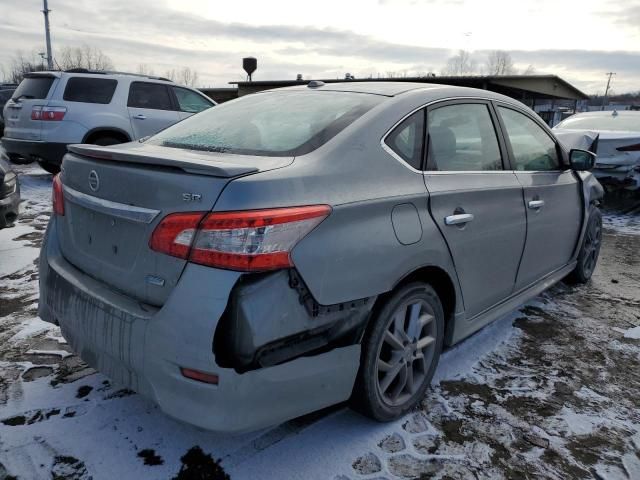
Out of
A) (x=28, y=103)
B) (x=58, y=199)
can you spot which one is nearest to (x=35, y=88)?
(x=28, y=103)

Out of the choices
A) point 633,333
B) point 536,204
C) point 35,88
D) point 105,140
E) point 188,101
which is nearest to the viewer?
point 536,204

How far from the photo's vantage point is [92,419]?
7.89 feet

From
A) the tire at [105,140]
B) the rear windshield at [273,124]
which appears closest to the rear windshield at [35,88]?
the tire at [105,140]

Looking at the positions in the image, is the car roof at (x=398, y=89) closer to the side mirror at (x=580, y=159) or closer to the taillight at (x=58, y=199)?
the side mirror at (x=580, y=159)

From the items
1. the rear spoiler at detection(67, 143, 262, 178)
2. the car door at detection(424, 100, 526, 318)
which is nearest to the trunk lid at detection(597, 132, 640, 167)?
the car door at detection(424, 100, 526, 318)

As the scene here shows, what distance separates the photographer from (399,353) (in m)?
2.43

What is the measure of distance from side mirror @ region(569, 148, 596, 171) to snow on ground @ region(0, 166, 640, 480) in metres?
1.32

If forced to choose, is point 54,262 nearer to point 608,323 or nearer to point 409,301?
point 409,301

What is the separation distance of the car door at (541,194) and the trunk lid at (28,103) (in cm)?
731

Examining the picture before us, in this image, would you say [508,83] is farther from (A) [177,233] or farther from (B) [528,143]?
(A) [177,233]

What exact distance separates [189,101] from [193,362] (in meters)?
8.47

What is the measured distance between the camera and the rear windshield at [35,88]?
8062 mm

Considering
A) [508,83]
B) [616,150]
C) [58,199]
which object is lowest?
[58,199]

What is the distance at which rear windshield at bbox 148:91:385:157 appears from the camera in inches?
89.2
